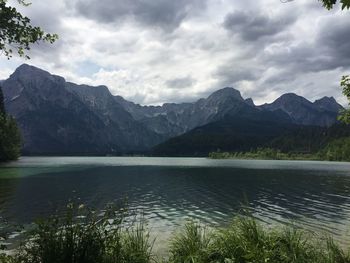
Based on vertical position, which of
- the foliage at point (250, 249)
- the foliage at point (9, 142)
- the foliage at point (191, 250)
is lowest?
the foliage at point (191, 250)

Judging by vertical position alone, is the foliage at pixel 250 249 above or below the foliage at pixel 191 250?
above

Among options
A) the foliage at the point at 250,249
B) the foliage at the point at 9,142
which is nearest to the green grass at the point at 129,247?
the foliage at the point at 250,249

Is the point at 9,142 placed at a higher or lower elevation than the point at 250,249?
higher

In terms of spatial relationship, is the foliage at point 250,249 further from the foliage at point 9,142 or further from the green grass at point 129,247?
the foliage at point 9,142

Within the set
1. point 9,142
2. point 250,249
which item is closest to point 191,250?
point 250,249

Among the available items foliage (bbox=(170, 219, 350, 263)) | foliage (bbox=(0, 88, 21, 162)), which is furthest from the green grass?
foliage (bbox=(0, 88, 21, 162))

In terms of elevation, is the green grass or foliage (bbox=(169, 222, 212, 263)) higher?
the green grass

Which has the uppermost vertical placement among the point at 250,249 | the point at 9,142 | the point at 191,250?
the point at 9,142

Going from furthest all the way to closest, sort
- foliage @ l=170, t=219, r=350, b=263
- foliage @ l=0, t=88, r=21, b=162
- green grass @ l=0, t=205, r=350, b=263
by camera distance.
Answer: foliage @ l=0, t=88, r=21, b=162, foliage @ l=170, t=219, r=350, b=263, green grass @ l=0, t=205, r=350, b=263

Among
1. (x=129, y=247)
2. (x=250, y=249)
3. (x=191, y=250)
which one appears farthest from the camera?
(x=191, y=250)

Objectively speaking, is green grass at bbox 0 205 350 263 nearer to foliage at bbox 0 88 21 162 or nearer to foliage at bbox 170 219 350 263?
foliage at bbox 170 219 350 263

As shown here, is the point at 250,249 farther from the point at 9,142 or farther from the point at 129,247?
the point at 9,142

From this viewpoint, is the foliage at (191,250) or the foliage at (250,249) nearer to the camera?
the foliage at (250,249)

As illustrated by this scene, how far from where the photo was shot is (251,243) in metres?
16.4
